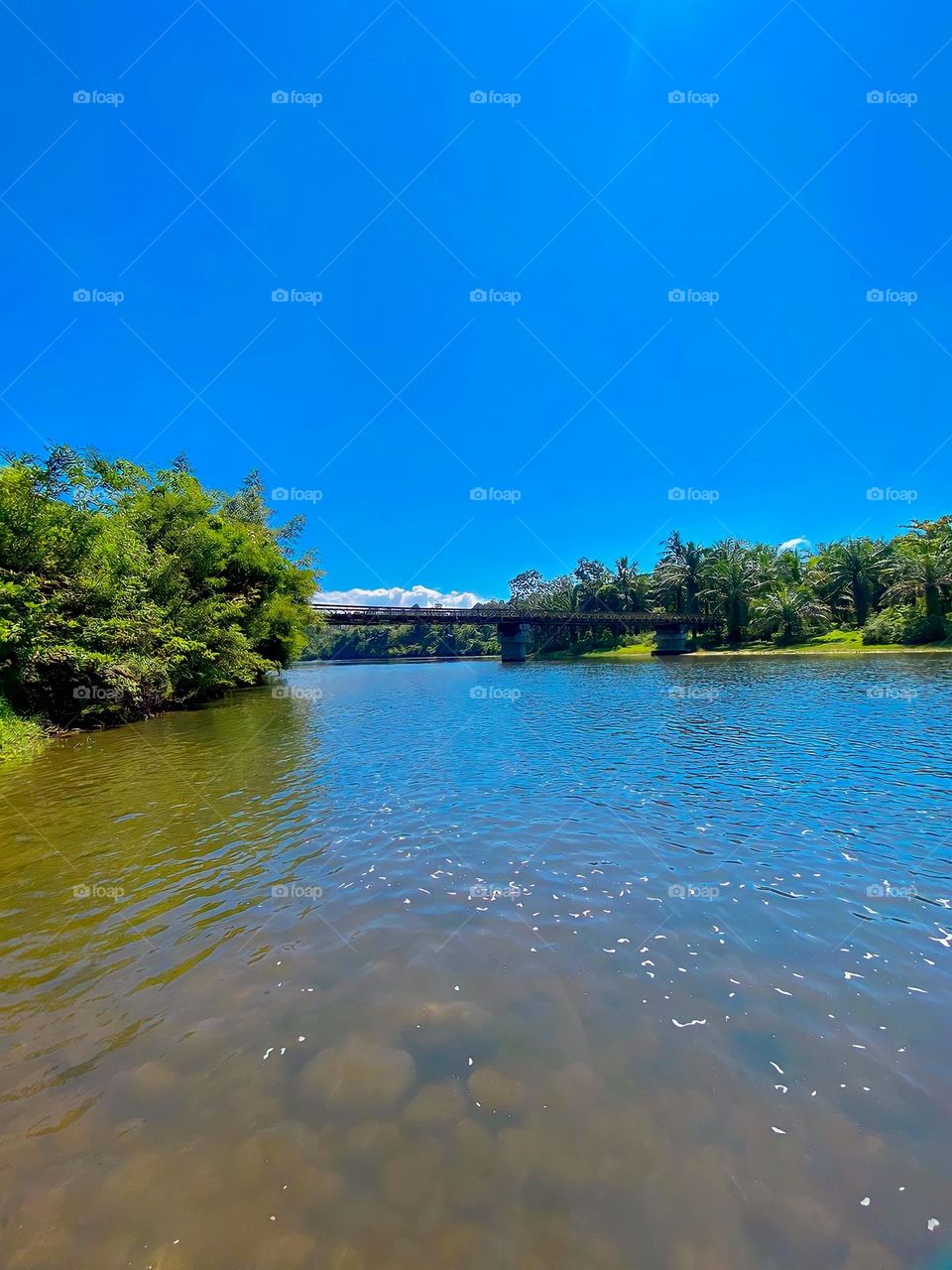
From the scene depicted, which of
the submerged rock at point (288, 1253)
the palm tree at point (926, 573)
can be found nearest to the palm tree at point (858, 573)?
the palm tree at point (926, 573)

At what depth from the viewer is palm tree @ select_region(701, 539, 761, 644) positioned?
8794cm

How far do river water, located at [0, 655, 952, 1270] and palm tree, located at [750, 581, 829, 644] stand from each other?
3066 inches

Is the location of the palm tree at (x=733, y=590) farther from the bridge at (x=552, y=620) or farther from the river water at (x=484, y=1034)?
the river water at (x=484, y=1034)

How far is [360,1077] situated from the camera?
4.62 m

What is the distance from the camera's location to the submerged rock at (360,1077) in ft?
14.3

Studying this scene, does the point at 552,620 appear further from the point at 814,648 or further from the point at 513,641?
the point at 814,648

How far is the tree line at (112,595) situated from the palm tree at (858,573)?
8560 centimetres

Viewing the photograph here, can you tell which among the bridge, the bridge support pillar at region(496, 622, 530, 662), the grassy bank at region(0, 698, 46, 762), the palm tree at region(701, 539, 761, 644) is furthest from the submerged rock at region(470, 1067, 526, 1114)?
the bridge support pillar at region(496, 622, 530, 662)

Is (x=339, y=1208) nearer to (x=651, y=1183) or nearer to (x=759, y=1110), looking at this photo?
(x=651, y=1183)

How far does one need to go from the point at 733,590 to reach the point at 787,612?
953 centimetres

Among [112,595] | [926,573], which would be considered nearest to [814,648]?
[926,573]

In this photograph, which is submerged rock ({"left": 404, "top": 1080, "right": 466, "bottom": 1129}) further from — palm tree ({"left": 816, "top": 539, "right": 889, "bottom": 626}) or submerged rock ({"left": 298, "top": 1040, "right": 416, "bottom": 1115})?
palm tree ({"left": 816, "top": 539, "right": 889, "bottom": 626})

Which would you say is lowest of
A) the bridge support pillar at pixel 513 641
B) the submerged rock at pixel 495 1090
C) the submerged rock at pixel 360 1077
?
the submerged rock at pixel 495 1090

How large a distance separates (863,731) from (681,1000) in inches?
664
